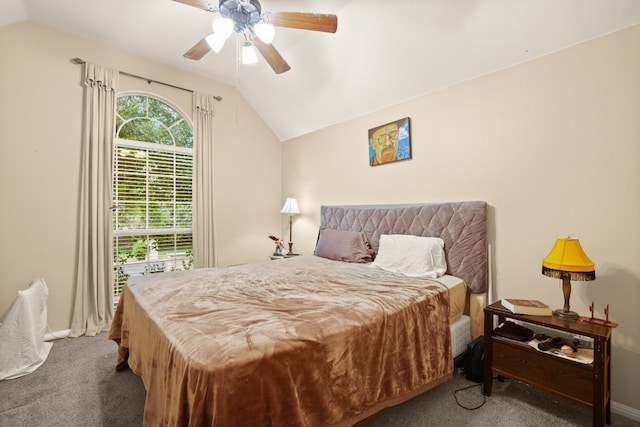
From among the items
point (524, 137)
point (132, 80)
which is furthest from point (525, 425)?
point (132, 80)

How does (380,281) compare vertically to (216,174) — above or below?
below

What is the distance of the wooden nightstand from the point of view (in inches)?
59.2

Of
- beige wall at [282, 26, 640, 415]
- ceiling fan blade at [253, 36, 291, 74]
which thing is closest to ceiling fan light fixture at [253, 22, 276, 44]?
ceiling fan blade at [253, 36, 291, 74]

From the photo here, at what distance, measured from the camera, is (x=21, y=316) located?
7.41 feet

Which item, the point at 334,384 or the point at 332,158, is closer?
the point at 334,384

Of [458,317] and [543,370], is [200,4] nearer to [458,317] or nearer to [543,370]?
[458,317]

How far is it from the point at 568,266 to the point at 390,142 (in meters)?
1.95

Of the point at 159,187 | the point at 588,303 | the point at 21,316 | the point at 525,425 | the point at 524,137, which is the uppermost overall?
the point at 524,137

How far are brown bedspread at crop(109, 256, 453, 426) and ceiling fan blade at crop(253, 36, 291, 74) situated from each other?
5.88 ft

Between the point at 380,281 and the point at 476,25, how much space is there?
6.90ft

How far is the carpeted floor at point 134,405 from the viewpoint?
66.0 inches

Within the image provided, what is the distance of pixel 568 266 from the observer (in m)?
1.69

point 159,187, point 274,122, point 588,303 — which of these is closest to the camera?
point 588,303

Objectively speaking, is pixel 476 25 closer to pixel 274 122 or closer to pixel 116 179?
pixel 274 122
